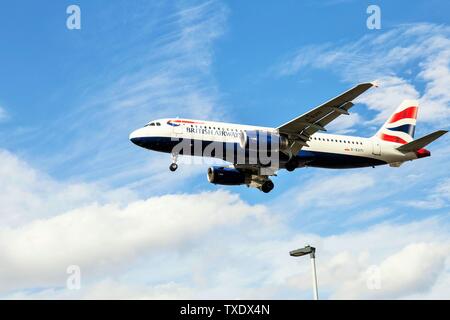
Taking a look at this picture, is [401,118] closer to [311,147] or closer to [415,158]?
[415,158]

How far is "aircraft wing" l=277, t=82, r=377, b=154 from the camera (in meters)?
47.4

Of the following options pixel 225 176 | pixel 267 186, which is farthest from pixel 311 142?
pixel 225 176

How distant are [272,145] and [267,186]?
8.28m

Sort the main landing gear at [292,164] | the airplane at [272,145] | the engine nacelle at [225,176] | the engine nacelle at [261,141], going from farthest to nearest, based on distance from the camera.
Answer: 1. the engine nacelle at [225,176]
2. the main landing gear at [292,164]
3. the airplane at [272,145]
4. the engine nacelle at [261,141]

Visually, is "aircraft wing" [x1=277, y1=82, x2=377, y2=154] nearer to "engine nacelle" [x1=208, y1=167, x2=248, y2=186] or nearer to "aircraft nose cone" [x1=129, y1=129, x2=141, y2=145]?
"engine nacelle" [x1=208, y1=167, x2=248, y2=186]

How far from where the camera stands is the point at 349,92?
46.8 meters

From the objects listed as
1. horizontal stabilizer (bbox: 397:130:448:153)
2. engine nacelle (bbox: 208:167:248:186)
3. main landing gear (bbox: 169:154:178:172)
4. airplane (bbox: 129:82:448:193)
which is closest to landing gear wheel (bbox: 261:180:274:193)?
airplane (bbox: 129:82:448:193)

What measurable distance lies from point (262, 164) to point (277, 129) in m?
3.59

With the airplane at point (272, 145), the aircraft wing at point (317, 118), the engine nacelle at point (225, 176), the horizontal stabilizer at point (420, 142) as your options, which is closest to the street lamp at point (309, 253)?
the aircraft wing at point (317, 118)

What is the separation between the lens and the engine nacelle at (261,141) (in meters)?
52.8

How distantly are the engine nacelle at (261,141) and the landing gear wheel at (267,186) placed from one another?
25.0 feet

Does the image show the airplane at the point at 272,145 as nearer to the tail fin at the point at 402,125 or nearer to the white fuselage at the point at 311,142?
the white fuselage at the point at 311,142

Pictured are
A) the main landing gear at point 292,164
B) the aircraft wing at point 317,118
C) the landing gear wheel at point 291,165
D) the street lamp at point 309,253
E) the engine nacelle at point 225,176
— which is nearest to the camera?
the street lamp at point 309,253
